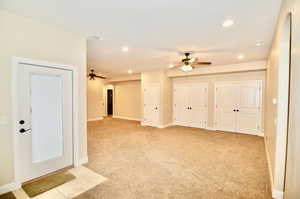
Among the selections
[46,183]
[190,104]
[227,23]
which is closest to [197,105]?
[190,104]

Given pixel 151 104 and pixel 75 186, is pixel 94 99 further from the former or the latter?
pixel 75 186

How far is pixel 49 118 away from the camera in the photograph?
2660 mm

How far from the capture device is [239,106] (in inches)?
228

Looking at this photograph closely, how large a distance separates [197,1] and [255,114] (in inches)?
208

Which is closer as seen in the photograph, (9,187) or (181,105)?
(9,187)

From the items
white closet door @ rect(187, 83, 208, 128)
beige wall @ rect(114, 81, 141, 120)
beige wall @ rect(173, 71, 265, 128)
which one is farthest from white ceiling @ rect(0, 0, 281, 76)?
beige wall @ rect(114, 81, 141, 120)

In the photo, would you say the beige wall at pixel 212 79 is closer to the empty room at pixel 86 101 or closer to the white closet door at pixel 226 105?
the white closet door at pixel 226 105

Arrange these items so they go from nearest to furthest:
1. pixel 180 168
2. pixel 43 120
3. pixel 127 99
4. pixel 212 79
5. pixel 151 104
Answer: pixel 43 120 < pixel 180 168 < pixel 212 79 < pixel 151 104 < pixel 127 99

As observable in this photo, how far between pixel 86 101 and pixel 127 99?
19.5 ft

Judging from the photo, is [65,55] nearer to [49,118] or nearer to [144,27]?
[49,118]

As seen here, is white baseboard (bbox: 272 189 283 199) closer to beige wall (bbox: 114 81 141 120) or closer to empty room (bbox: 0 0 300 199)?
empty room (bbox: 0 0 300 199)

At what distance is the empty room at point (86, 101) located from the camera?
2.00 metres

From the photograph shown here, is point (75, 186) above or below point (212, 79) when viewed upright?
below

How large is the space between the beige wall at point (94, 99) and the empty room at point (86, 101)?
4.53 meters
